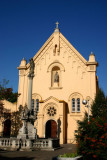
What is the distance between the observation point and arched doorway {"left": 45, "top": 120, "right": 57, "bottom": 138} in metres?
28.4

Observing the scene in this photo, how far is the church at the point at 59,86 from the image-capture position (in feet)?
93.5

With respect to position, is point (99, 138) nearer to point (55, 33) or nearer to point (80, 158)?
point (80, 158)

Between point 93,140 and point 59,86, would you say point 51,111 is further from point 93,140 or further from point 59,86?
point 93,140

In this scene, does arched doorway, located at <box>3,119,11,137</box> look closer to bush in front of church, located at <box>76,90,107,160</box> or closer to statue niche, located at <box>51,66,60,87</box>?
statue niche, located at <box>51,66,60,87</box>

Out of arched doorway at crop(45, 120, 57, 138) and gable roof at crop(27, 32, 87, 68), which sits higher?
gable roof at crop(27, 32, 87, 68)

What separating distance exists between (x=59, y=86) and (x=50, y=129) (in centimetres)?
720

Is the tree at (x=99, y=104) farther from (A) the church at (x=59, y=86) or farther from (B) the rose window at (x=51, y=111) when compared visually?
(B) the rose window at (x=51, y=111)

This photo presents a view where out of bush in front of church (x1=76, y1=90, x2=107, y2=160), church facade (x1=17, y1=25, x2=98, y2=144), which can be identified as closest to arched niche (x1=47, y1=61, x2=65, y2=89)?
church facade (x1=17, y1=25, x2=98, y2=144)

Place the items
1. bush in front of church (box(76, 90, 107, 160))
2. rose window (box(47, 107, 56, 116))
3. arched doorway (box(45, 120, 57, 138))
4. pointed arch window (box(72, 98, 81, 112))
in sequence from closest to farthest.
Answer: bush in front of church (box(76, 90, 107, 160)) → arched doorway (box(45, 120, 57, 138)) → rose window (box(47, 107, 56, 116)) → pointed arch window (box(72, 98, 81, 112))

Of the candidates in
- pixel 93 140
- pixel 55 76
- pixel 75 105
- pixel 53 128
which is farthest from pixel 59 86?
pixel 93 140

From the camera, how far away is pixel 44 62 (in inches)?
1308

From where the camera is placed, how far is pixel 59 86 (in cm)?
3120

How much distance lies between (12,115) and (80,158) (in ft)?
70.7

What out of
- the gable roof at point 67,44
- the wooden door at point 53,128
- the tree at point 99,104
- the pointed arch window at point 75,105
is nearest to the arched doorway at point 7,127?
the wooden door at point 53,128
